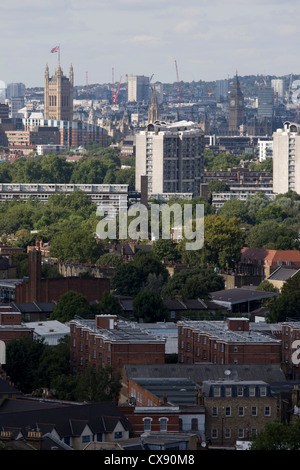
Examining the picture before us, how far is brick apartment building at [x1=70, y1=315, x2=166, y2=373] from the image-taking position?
2304 inches

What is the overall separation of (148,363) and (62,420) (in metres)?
13.0

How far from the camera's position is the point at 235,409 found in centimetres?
5044

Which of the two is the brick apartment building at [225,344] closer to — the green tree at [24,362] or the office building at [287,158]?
the green tree at [24,362]

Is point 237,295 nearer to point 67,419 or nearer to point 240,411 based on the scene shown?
point 240,411

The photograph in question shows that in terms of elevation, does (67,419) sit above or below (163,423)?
above

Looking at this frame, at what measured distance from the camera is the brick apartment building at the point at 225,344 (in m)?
59.5

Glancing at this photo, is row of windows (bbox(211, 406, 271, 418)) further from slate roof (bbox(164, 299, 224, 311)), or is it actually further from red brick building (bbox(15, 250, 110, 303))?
red brick building (bbox(15, 250, 110, 303))

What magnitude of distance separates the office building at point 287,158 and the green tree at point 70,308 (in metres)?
91.6

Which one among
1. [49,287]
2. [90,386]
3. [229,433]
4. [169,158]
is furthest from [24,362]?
[169,158]

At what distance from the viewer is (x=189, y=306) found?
7844 cm

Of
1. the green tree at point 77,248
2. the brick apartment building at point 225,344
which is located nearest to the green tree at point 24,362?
the brick apartment building at point 225,344

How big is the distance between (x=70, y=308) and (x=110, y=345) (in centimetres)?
1413

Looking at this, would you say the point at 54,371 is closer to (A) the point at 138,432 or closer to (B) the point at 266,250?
(A) the point at 138,432

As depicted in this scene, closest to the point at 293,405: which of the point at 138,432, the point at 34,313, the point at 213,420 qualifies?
the point at 213,420
